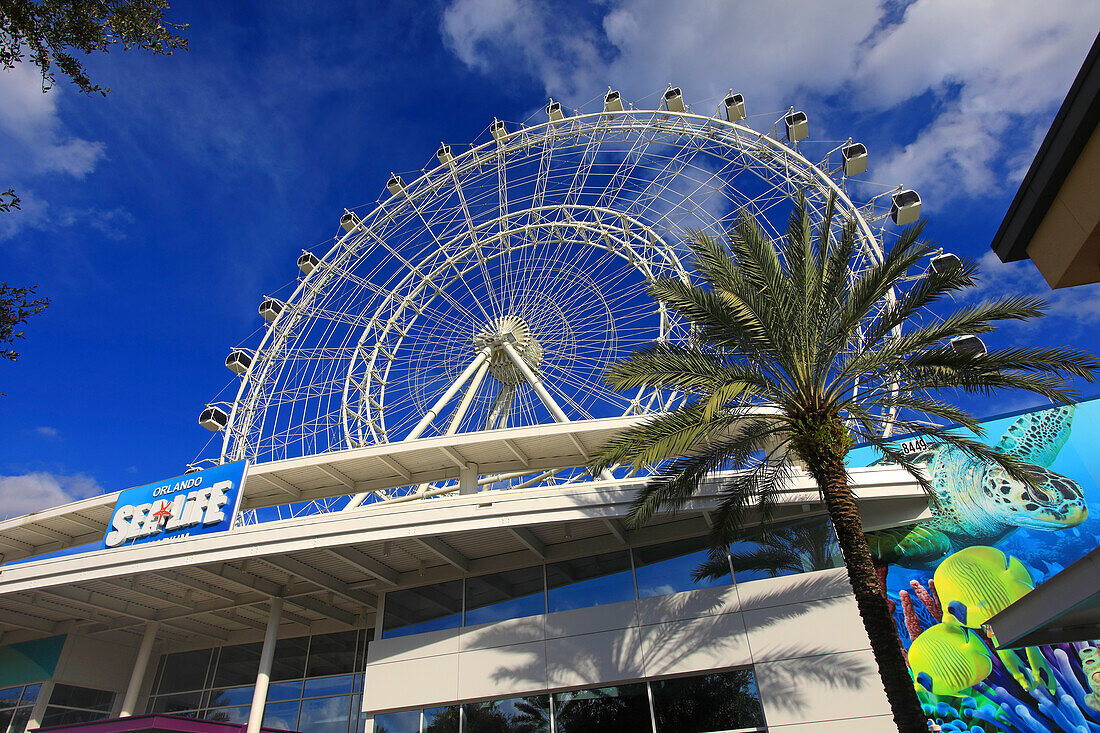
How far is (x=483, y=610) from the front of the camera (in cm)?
1449

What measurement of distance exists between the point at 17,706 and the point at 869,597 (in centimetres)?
2250

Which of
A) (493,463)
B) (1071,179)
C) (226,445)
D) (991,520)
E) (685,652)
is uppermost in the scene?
(226,445)

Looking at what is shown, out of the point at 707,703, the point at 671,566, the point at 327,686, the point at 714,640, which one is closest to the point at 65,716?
the point at 327,686

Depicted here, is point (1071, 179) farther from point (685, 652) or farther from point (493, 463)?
point (493, 463)

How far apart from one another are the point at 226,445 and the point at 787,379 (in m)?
19.4

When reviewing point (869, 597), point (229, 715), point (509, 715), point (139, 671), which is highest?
point (139, 671)

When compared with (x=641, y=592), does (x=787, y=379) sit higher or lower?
higher

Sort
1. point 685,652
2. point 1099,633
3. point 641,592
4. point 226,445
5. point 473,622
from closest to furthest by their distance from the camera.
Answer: point 1099,633
point 685,652
point 641,592
point 473,622
point 226,445

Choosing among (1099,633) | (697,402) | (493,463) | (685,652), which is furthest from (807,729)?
(493,463)

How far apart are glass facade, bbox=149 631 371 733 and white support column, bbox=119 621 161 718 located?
8.12ft

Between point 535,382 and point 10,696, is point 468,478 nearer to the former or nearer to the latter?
point 535,382

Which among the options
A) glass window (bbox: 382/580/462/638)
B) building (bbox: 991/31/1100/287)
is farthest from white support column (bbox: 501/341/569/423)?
building (bbox: 991/31/1100/287)

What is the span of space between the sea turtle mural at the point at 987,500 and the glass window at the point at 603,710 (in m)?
6.15

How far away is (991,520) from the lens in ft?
50.6
